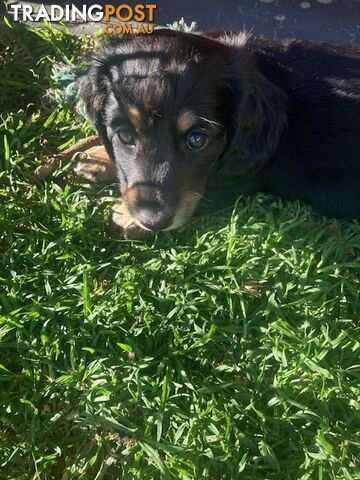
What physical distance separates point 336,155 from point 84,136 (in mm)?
1314

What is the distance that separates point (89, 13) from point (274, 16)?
1.13 metres

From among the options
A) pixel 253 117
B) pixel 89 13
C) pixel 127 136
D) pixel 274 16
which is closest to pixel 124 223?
pixel 127 136

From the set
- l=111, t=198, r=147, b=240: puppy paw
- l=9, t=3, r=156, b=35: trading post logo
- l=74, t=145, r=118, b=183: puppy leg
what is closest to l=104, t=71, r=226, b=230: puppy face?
l=111, t=198, r=147, b=240: puppy paw

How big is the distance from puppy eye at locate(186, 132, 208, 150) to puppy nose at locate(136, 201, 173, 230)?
0.93 ft

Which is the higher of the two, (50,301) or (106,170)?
(106,170)

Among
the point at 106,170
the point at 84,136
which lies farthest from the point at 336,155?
the point at 84,136

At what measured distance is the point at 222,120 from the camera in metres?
A: 2.36

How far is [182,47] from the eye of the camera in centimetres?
224

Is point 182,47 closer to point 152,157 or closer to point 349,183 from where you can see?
point 152,157

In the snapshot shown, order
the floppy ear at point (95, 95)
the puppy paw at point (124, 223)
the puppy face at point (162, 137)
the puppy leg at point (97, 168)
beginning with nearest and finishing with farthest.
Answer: the puppy face at point (162, 137)
the floppy ear at point (95, 95)
the puppy paw at point (124, 223)
the puppy leg at point (97, 168)

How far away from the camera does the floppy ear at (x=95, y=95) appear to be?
244 centimetres

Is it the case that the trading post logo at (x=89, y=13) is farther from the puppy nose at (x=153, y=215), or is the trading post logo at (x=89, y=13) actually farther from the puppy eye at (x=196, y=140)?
the puppy nose at (x=153, y=215)

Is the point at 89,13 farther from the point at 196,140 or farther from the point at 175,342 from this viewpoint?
the point at 175,342

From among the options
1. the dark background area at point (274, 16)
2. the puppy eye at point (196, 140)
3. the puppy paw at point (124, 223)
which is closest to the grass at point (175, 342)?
the puppy paw at point (124, 223)
